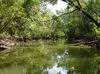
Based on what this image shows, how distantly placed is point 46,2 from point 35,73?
6.78m

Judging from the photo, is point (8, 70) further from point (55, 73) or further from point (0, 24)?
point (0, 24)

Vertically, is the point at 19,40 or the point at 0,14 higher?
the point at 0,14

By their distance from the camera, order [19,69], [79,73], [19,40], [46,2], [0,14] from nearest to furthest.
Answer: [46,2] < [79,73] < [19,69] < [0,14] < [19,40]

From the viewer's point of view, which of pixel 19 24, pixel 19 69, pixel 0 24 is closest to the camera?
pixel 19 69

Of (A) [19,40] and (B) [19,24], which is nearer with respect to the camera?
(B) [19,24]

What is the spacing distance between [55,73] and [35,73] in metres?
1.53

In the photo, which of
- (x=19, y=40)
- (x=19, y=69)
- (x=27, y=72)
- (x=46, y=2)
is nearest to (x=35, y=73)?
(x=27, y=72)

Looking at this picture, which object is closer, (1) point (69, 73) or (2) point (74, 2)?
(2) point (74, 2)

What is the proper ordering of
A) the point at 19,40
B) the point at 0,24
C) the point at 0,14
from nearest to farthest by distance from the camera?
1. the point at 0,14
2. the point at 0,24
3. the point at 19,40

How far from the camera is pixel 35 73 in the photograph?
1911cm

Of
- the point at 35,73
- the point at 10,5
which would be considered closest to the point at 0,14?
the point at 10,5

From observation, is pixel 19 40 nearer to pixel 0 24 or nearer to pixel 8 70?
pixel 0 24

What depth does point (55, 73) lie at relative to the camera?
18891 millimetres

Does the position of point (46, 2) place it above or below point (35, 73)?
above
